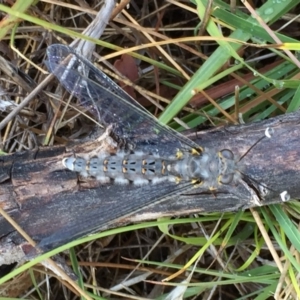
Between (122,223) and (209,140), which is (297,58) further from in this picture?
(122,223)

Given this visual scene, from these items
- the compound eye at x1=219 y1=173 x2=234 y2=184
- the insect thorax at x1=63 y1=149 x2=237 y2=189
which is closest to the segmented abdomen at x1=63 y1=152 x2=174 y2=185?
the insect thorax at x1=63 y1=149 x2=237 y2=189

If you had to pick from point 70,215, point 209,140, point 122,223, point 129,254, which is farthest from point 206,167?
point 129,254

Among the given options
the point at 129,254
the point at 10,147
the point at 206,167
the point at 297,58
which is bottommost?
the point at 129,254

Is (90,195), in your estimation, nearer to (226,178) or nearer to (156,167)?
(156,167)

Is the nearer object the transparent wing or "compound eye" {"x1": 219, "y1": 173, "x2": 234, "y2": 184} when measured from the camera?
"compound eye" {"x1": 219, "y1": 173, "x2": 234, "y2": 184}

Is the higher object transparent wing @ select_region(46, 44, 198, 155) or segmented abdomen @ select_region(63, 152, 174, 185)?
transparent wing @ select_region(46, 44, 198, 155)

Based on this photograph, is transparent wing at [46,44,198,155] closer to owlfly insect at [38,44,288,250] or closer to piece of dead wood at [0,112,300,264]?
owlfly insect at [38,44,288,250]
